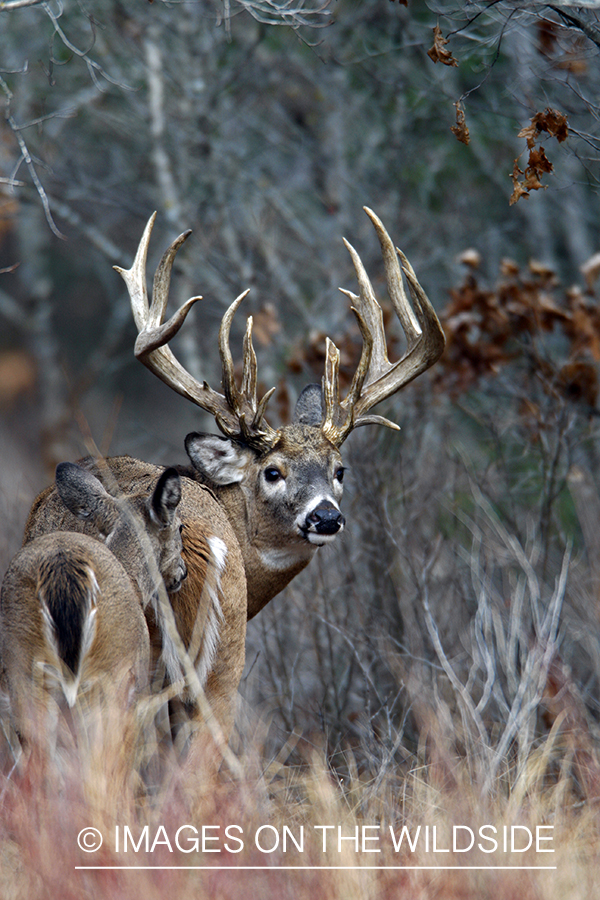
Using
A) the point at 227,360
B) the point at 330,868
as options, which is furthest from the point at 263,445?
the point at 330,868

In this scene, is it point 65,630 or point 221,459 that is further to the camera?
point 221,459

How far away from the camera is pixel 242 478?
17.1 ft

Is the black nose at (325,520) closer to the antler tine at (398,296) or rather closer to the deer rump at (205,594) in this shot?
the deer rump at (205,594)

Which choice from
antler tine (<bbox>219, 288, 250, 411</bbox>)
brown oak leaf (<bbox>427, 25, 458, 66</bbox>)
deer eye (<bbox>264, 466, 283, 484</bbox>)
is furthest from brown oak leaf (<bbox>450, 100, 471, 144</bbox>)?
deer eye (<bbox>264, 466, 283, 484</bbox>)

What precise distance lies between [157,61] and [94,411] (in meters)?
10.5

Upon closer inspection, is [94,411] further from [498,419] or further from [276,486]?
[276,486]

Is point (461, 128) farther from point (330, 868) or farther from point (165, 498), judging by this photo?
point (330, 868)

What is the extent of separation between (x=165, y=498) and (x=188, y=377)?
1.48 metres

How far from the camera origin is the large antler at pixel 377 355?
527cm

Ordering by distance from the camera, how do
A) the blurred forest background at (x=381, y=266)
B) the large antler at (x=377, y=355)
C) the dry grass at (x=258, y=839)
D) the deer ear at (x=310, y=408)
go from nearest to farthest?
the dry grass at (x=258, y=839) < the large antler at (x=377, y=355) < the deer ear at (x=310, y=408) < the blurred forest background at (x=381, y=266)

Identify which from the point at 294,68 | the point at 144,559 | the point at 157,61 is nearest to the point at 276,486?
the point at 144,559

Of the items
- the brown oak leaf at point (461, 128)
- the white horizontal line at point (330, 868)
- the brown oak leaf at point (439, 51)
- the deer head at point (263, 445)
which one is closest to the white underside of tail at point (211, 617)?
the deer head at point (263, 445)

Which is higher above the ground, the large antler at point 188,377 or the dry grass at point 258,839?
the large antler at point 188,377

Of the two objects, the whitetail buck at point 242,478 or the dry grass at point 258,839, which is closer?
the dry grass at point 258,839
